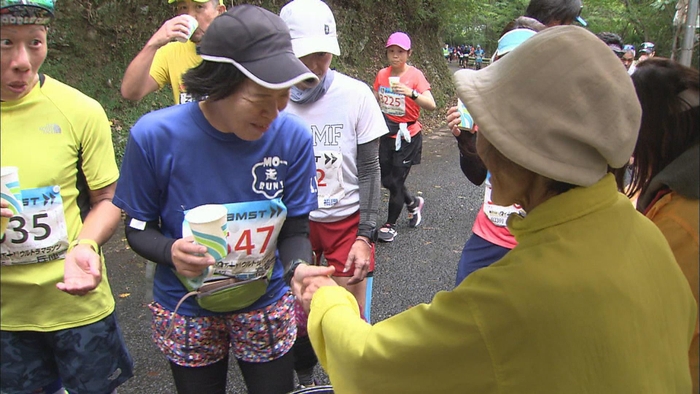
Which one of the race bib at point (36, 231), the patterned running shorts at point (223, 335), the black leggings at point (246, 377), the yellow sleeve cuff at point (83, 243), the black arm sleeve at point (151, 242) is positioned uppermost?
the race bib at point (36, 231)

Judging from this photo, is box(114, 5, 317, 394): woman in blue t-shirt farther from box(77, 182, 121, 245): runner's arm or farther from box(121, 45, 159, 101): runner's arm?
box(121, 45, 159, 101): runner's arm

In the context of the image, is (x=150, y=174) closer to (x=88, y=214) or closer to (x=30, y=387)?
(x=88, y=214)

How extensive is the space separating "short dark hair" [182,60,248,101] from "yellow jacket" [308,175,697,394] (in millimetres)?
899

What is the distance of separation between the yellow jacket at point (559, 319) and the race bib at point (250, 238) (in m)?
0.69

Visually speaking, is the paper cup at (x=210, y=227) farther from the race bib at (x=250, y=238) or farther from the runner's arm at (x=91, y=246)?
the runner's arm at (x=91, y=246)

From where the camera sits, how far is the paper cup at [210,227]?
1630 millimetres

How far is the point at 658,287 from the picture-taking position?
4.14 ft

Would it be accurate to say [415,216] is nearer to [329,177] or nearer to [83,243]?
[329,177]

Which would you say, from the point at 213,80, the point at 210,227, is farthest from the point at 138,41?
the point at 210,227

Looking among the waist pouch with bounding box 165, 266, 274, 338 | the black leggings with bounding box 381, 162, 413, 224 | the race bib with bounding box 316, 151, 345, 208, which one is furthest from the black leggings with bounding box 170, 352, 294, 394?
the black leggings with bounding box 381, 162, 413, 224

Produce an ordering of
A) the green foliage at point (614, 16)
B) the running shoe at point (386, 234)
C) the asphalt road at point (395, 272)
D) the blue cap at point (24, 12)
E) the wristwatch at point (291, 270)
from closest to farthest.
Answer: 1. the blue cap at point (24, 12)
2. the wristwatch at point (291, 270)
3. the asphalt road at point (395, 272)
4. the running shoe at point (386, 234)
5. the green foliage at point (614, 16)

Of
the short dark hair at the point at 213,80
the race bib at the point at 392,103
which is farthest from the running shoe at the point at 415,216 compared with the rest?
the short dark hair at the point at 213,80

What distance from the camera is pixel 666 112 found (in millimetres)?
1785

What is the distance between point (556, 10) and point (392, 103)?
2454 millimetres
